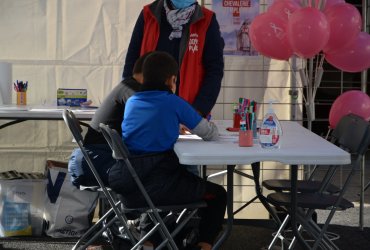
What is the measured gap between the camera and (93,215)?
4363mm

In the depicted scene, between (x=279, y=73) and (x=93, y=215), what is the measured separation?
161cm

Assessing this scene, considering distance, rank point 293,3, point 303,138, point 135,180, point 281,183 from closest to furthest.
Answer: point 135,180, point 303,138, point 281,183, point 293,3

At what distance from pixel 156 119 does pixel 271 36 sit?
1.40 m

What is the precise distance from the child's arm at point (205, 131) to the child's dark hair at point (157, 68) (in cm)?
27

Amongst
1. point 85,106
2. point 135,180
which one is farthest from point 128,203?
point 85,106

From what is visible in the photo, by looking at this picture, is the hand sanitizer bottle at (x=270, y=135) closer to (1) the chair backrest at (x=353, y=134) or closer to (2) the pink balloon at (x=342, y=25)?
(1) the chair backrest at (x=353, y=134)

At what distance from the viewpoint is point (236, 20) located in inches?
173

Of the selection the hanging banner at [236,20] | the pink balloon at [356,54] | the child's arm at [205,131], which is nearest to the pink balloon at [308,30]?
the pink balloon at [356,54]

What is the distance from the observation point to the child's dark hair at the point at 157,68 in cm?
285

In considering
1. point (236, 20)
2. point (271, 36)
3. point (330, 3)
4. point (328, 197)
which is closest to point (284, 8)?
point (271, 36)

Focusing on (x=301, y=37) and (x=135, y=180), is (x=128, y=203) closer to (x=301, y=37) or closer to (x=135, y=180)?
(x=135, y=180)

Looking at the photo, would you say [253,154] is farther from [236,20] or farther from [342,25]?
[236,20]

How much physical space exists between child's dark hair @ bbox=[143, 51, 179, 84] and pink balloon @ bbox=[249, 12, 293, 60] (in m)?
1.20

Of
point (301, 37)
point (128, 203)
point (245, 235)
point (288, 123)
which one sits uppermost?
point (301, 37)
